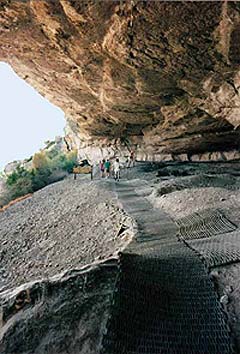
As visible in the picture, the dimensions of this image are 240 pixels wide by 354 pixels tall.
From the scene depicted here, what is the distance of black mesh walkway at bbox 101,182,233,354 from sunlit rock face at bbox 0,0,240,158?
18.9 feet

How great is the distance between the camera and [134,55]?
8711mm

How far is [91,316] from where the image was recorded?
3.06 meters

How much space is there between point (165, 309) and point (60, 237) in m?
5.47

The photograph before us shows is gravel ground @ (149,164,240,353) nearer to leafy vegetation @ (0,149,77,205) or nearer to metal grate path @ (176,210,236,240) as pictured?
metal grate path @ (176,210,236,240)

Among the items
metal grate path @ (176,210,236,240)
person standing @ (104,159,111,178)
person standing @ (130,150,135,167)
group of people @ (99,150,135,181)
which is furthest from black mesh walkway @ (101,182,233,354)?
person standing @ (130,150,135,167)

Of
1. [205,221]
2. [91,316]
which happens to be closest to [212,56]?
[205,221]

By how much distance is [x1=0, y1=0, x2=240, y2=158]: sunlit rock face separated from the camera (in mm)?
6734

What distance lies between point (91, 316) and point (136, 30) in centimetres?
707

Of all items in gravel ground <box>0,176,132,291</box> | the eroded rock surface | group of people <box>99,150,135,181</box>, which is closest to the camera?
the eroded rock surface

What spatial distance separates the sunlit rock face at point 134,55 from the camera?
265 inches

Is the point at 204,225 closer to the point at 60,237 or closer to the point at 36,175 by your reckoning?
the point at 60,237

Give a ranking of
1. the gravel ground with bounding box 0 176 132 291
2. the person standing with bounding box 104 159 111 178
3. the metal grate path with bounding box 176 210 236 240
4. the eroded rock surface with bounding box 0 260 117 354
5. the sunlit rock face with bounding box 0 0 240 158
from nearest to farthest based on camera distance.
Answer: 1. the eroded rock surface with bounding box 0 260 117 354
2. the metal grate path with bounding box 176 210 236 240
3. the gravel ground with bounding box 0 176 132 291
4. the sunlit rock face with bounding box 0 0 240 158
5. the person standing with bounding box 104 159 111 178

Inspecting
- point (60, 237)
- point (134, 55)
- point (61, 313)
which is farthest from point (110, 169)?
point (61, 313)

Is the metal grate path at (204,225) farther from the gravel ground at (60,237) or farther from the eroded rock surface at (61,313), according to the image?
the eroded rock surface at (61,313)
